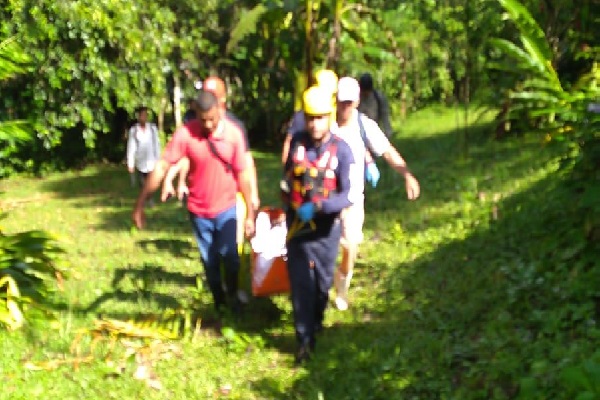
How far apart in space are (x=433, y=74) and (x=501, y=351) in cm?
2395

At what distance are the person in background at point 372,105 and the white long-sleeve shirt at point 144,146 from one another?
378 centimetres

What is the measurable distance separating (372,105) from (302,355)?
5.33 m

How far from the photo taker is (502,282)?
22.0 ft

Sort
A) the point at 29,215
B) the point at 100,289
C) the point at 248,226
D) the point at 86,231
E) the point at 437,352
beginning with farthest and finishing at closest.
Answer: the point at 29,215 < the point at 86,231 < the point at 100,289 < the point at 248,226 < the point at 437,352

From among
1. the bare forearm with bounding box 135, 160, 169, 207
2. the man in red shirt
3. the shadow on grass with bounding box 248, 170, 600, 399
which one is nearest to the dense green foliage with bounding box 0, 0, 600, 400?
the shadow on grass with bounding box 248, 170, 600, 399

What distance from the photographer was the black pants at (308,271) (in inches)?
232

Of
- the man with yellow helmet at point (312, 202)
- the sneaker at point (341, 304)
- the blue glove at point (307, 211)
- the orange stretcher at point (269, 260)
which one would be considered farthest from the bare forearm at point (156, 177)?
the sneaker at point (341, 304)

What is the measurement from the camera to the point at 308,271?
19.4 feet

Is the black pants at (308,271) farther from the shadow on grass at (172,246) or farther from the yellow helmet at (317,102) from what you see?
the shadow on grass at (172,246)

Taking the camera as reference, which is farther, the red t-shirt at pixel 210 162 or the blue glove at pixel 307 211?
the red t-shirt at pixel 210 162

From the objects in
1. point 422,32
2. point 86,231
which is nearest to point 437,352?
point 86,231

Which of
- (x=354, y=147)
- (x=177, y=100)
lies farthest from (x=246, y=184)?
(x=177, y=100)

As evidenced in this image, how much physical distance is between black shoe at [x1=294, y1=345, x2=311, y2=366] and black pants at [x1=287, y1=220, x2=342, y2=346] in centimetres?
4

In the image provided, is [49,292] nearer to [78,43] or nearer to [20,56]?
[20,56]
